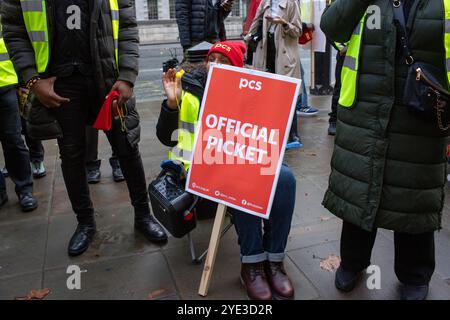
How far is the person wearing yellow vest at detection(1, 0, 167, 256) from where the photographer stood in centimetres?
296

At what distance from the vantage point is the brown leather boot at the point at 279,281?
2.69 meters

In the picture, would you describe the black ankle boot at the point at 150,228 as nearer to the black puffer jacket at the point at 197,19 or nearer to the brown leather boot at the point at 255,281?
the brown leather boot at the point at 255,281

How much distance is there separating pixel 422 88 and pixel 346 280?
1.22 m

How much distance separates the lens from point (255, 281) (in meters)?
2.71

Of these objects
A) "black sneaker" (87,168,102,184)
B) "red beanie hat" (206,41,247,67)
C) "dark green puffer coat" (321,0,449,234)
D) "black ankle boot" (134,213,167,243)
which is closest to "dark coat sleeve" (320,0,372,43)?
"dark green puffer coat" (321,0,449,234)

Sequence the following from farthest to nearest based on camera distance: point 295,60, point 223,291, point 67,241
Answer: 1. point 295,60
2. point 67,241
3. point 223,291

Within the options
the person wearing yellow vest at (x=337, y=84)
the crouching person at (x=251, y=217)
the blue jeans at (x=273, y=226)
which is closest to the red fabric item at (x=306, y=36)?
the person wearing yellow vest at (x=337, y=84)

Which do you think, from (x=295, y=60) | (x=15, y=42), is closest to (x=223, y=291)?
(x=15, y=42)

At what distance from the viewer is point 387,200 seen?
242cm

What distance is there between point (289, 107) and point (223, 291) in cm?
116

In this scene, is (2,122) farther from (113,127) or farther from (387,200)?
(387,200)

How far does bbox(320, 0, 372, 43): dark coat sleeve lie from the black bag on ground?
125 cm

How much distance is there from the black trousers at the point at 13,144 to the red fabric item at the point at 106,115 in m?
1.42
